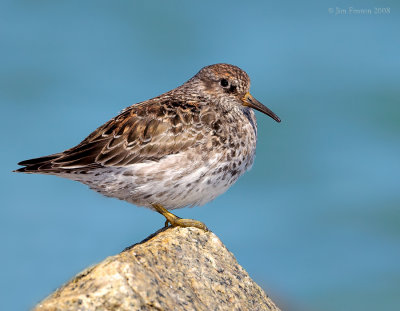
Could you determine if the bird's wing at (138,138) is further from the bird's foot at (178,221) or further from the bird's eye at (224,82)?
the bird's eye at (224,82)

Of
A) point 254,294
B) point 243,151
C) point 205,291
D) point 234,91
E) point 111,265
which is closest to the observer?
point 111,265

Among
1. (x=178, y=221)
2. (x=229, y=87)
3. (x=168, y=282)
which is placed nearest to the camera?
(x=168, y=282)

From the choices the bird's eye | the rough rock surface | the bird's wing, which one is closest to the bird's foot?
the bird's wing

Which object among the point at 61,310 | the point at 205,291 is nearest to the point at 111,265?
the point at 61,310

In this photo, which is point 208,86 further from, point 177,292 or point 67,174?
point 177,292

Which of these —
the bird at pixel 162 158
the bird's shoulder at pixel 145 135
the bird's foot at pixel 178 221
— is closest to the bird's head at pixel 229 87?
the bird at pixel 162 158

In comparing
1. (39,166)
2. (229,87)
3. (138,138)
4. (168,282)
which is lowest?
(168,282)

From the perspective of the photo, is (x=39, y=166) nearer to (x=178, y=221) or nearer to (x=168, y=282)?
(x=178, y=221)

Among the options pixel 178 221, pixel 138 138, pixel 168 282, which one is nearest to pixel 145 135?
pixel 138 138
